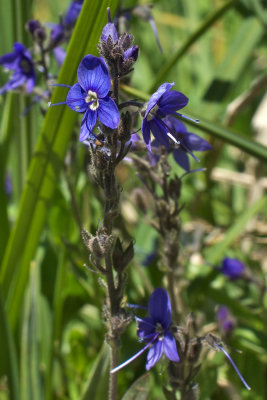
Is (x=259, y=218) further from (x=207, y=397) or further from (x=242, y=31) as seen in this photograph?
(x=207, y=397)

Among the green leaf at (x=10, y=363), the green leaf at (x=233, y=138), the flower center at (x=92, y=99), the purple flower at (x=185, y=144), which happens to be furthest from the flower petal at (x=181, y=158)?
the green leaf at (x=10, y=363)

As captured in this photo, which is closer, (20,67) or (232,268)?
(20,67)

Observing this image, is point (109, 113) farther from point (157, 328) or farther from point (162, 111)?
point (157, 328)

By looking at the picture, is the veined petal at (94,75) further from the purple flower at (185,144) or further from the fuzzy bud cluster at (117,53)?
the purple flower at (185,144)

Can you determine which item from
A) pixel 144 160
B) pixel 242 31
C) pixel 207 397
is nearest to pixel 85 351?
pixel 207 397

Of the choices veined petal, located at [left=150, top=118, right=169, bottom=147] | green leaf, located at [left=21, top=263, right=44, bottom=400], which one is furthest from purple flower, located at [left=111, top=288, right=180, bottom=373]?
green leaf, located at [left=21, top=263, right=44, bottom=400]

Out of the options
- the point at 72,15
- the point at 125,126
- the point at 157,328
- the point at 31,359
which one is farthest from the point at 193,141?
the point at 31,359
